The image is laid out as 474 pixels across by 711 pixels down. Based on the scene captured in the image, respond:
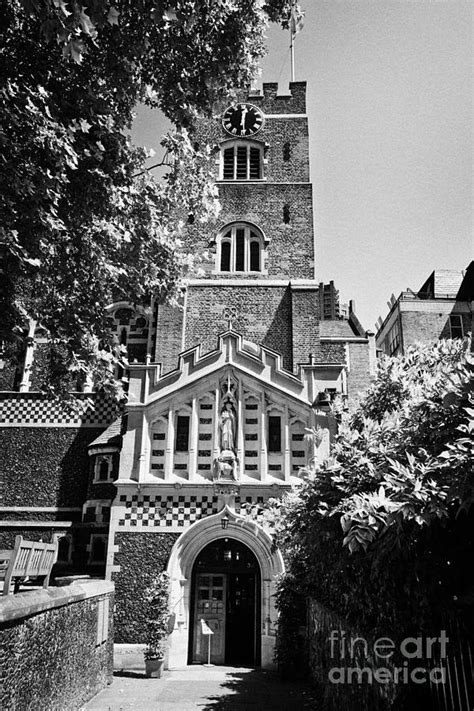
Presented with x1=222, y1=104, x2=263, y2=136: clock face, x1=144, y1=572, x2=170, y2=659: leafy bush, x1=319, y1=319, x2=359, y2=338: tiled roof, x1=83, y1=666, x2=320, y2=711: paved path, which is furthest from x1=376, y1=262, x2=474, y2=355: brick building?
x1=83, y1=666, x2=320, y2=711: paved path

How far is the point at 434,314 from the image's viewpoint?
3278 cm

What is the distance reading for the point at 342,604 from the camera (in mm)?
9047

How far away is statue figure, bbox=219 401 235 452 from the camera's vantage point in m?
18.3

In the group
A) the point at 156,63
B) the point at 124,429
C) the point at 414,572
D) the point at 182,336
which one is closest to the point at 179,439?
the point at 124,429

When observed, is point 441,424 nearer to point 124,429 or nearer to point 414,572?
point 414,572

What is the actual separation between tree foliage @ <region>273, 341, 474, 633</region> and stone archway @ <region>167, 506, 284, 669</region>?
854 cm

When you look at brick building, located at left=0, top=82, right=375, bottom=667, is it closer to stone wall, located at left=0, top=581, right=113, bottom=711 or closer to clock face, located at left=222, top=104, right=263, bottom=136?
clock face, located at left=222, top=104, right=263, bottom=136

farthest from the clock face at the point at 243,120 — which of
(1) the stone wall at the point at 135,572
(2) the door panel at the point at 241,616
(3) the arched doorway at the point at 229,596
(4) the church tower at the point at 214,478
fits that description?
(2) the door panel at the point at 241,616

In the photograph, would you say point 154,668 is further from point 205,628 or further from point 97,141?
point 97,141

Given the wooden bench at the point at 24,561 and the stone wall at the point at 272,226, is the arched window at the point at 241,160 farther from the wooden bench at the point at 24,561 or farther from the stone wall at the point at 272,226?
the wooden bench at the point at 24,561

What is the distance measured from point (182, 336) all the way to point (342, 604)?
49.3ft

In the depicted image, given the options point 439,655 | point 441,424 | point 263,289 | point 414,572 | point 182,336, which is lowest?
point 439,655

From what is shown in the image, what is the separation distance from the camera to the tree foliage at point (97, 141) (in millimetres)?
7465

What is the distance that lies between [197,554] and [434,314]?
20779 millimetres
